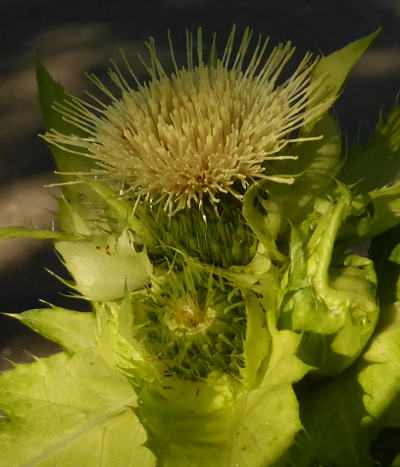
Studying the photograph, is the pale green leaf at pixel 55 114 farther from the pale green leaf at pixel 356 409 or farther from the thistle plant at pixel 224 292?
the pale green leaf at pixel 356 409

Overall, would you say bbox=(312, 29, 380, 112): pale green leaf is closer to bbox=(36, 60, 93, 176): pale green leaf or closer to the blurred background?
bbox=(36, 60, 93, 176): pale green leaf

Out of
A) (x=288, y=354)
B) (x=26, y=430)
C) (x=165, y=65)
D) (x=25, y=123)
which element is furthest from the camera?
(x=165, y=65)

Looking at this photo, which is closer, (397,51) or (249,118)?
(249,118)

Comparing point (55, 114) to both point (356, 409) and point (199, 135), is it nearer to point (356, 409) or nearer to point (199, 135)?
point (199, 135)

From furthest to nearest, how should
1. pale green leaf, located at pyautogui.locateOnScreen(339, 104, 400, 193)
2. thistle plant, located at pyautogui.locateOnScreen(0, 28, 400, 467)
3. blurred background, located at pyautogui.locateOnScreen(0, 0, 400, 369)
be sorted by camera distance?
1. blurred background, located at pyautogui.locateOnScreen(0, 0, 400, 369)
2. pale green leaf, located at pyautogui.locateOnScreen(339, 104, 400, 193)
3. thistle plant, located at pyautogui.locateOnScreen(0, 28, 400, 467)

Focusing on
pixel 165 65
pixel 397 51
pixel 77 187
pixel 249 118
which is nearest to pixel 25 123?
pixel 165 65

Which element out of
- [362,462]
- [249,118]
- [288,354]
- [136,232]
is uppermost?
[249,118]

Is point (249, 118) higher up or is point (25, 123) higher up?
point (249, 118)

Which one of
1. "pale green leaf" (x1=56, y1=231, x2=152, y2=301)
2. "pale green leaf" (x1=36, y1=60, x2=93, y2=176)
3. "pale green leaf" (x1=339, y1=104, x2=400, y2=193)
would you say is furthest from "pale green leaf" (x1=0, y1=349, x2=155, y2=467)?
"pale green leaf" (x1=339, y1=104, x2=400, y2=193)

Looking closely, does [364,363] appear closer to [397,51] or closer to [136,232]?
[136,232]
